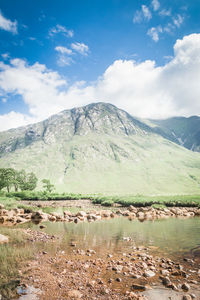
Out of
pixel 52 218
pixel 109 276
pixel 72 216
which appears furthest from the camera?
pixel 72 216

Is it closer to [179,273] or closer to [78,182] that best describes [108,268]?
[179,273]

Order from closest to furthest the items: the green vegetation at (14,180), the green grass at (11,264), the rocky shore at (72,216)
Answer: the green grass at (11,264), the rocky shore at (72,216), the green vegetation at (14,180)

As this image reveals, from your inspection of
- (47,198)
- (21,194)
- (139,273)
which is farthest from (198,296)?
(21,194)

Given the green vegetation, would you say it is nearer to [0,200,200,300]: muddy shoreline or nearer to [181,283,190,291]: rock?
[0,200,200,300]: muddy shoreline

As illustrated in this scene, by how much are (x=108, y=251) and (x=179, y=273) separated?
5.32 meters

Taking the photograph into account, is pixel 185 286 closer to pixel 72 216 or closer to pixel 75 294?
pixel 75 294

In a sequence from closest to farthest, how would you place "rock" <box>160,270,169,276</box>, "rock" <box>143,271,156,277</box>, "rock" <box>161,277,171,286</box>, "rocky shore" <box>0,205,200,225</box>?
1. "rock" <box>161,277,171,286</box>
2. "rock" <box>143,271,156,277</box>
3. "rock" <box>160,270,169,276</box>
4. "rocky shore" <box>0,205,200,225</box>

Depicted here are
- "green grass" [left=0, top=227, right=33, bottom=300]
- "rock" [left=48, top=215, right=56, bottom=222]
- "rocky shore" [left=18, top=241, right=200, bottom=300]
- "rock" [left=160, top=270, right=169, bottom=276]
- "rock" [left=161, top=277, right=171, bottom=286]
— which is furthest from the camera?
"rock" [left=48, top=215, right=56, bottom=222]

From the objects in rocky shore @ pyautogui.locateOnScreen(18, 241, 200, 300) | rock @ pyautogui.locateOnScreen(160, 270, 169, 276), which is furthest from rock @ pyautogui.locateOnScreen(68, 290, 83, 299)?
rock @ pyautogui.locateOnScreen(160, 270, 169, 276)

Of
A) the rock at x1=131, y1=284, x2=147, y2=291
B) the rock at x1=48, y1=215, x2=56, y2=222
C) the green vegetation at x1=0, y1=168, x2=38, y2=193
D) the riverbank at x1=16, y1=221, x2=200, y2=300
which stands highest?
the green vegetation at x1=0, y1=168, x2=38, y2=193

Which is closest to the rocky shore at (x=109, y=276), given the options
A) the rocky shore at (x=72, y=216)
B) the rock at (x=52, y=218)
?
the rocky shore at (x=72, y=216)

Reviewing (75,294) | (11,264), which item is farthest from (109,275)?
(11,264)

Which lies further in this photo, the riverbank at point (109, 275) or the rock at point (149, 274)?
the rock at point (149, 274)

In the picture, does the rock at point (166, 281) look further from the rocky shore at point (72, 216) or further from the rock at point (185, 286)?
the rocky shore at point (72, 216)
